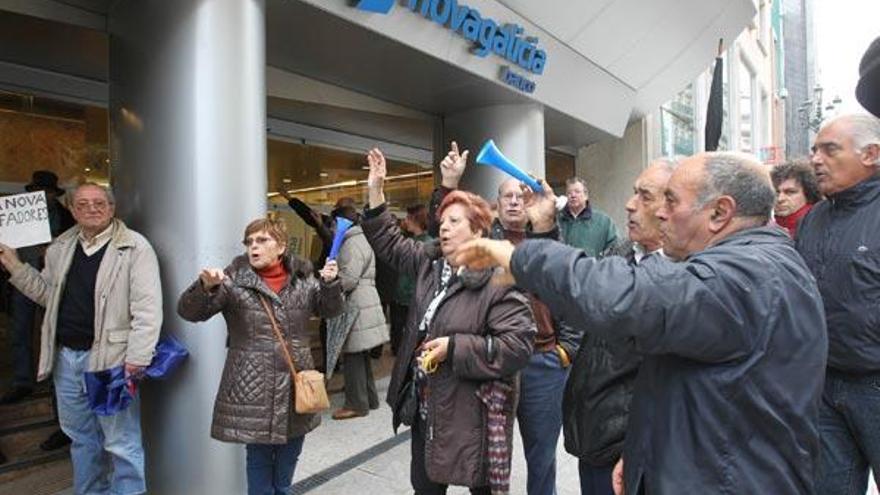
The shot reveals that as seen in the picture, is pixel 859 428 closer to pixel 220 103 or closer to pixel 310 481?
pixel 310 481

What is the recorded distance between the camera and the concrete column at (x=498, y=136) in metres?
8.08

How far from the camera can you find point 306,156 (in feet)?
29.5

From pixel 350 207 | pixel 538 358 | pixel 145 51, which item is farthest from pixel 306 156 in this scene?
pixel 538 358

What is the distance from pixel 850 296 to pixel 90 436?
4061mm

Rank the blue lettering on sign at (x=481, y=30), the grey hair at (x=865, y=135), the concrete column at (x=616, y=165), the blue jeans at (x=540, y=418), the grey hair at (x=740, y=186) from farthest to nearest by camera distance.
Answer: the concrete column at (x=616, y=165), the blue lettering on sign at (x=481, y=30), the blue jeans at (x=540, y=418), the grey hair at (x=865, y=135), the grey hair at (x=740, y=186)

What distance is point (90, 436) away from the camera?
3.87m

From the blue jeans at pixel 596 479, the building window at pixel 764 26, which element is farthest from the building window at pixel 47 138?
the building window at pixel 764 26

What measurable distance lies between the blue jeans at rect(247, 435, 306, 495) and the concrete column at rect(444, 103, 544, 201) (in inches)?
193

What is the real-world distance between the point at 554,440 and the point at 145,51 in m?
3.48

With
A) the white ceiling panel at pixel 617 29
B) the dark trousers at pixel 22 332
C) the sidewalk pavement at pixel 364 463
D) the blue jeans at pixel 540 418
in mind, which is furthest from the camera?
the white ceiling panel at pixel 617 29

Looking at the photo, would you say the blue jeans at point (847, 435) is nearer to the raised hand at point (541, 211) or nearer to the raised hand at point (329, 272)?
the raised hand at point (541, 211)

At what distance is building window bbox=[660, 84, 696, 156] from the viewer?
14.6 m

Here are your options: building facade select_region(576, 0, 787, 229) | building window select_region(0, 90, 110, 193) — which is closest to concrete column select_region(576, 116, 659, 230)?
building facade select_region(576, 0, 787, 229)

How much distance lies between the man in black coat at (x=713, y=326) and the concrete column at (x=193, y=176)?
9.02ft
